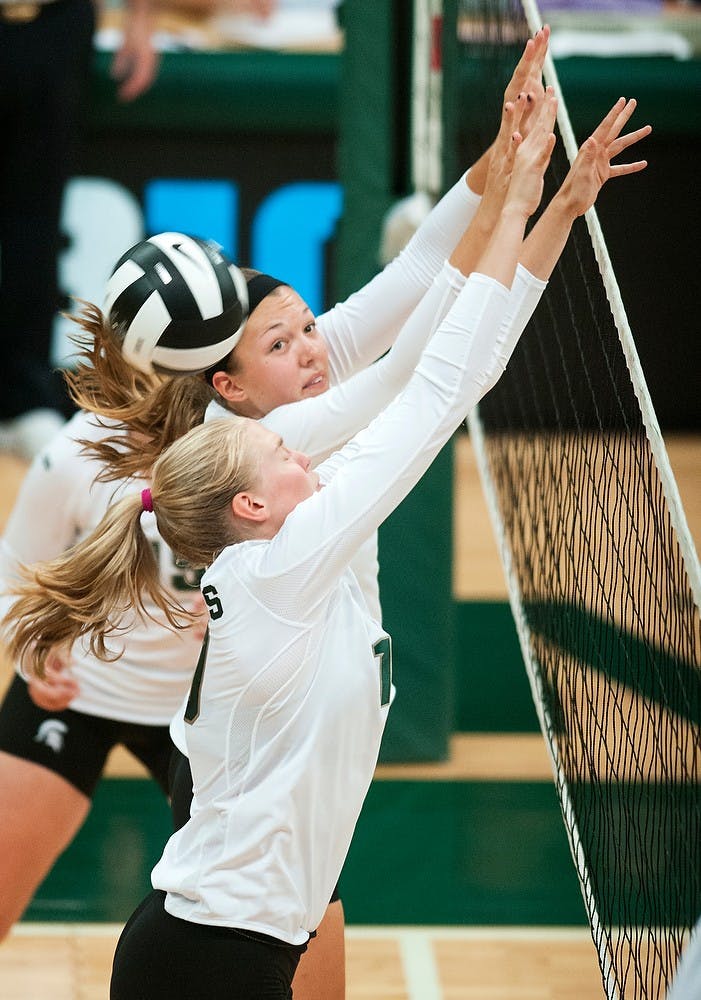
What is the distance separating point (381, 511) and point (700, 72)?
6.82 m

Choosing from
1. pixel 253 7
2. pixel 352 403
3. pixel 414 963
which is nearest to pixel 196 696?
pixel 352 403

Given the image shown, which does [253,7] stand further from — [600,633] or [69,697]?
[69,697]

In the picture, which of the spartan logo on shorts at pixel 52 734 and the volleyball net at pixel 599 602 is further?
the spartan logo on shorts at pixel 52 734

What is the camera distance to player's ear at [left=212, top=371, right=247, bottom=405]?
2.93 m

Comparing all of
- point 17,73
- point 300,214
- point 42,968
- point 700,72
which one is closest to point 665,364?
point 700,72

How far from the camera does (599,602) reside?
142 inches

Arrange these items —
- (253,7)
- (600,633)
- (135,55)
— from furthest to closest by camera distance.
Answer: (253,7) < (135,55) < (600,633)

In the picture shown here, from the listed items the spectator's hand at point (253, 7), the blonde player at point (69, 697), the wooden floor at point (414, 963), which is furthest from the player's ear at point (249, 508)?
the spectator's hand at point (253, 7)

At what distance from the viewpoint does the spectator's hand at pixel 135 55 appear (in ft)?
25.8

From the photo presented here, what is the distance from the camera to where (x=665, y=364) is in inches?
356

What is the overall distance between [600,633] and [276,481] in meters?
3.07

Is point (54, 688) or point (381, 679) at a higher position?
point (381, 679)

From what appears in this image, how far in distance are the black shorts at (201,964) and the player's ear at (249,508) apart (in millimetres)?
654

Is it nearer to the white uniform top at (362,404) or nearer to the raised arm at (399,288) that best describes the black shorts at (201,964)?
the white uniform top at (362,404)
